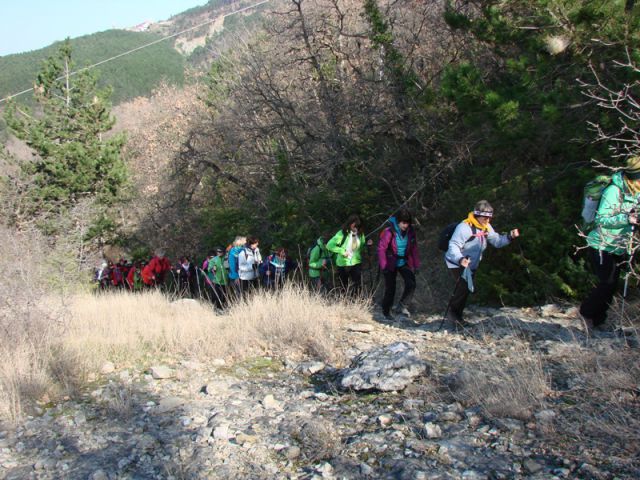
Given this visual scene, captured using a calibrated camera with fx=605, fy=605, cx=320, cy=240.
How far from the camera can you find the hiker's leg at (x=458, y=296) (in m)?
6.51

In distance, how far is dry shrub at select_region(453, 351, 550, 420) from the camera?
13.4 ft

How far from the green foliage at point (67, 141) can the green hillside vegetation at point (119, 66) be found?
4010 cm

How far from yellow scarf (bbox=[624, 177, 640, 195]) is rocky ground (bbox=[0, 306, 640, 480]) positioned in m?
1.29

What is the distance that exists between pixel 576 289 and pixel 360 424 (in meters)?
4.18

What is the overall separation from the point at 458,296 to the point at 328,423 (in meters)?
2.85

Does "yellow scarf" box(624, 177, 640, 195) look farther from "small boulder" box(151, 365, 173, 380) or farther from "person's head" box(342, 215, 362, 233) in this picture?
"small boulder" box(151, 365, 173, 380)

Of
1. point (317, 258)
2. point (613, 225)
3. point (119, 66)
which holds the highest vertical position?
point (119, 66)

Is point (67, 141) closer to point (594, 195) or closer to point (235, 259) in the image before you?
point (235, 259)

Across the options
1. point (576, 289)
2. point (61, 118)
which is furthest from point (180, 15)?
point (576, 289)

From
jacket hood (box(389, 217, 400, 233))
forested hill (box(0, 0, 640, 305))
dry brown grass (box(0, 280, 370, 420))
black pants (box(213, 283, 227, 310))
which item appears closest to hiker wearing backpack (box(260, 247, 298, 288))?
black pants (box(213, 283, 227, 310))

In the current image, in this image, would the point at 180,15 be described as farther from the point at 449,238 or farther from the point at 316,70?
the point at 449,238

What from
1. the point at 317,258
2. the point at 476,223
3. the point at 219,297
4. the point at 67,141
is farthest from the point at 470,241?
the point at 67,141

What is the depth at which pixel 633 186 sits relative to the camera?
16.7 feet

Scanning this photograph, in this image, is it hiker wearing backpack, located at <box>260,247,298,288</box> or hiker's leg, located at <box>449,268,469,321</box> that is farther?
hiker wearing backpack, located at <box>260,247,298,288</box>
